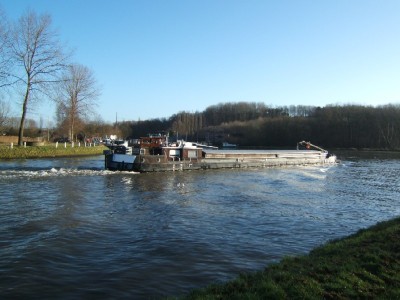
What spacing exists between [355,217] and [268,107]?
17917 centimetres

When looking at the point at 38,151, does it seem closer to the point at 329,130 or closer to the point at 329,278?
the point at 329,278

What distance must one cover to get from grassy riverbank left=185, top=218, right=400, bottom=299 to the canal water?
55.7 inches

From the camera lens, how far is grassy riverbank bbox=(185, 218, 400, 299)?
7.06 meters

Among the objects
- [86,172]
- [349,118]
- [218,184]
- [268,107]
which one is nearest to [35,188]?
[86,172]

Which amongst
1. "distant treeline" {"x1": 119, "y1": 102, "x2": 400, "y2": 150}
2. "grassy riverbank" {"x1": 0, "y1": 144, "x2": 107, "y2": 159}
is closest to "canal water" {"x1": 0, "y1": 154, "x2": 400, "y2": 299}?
"grassy riverbank" {"x1": 0, "y1": 144, "x2": 107, "y2": 159}

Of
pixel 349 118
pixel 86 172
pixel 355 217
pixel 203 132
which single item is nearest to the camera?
pixel 355 217

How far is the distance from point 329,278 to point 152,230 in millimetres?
7954

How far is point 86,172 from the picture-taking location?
33.8m

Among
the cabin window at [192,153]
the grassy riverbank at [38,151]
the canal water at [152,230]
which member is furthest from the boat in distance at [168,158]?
the grassy riverbank at [38,151]

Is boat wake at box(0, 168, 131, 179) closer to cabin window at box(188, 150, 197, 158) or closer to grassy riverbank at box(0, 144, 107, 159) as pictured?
cabin window at box(188, 150, 197, 158)

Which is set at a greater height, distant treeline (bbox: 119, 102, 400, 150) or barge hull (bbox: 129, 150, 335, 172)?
distant treeline (bbox: 119, 102, 400, 150)

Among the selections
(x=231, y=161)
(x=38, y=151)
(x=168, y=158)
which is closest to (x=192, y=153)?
(x=168, y=158)

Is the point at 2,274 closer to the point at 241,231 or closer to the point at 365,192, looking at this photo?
the point at 241,231

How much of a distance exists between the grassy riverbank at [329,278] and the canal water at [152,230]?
1.41 m
